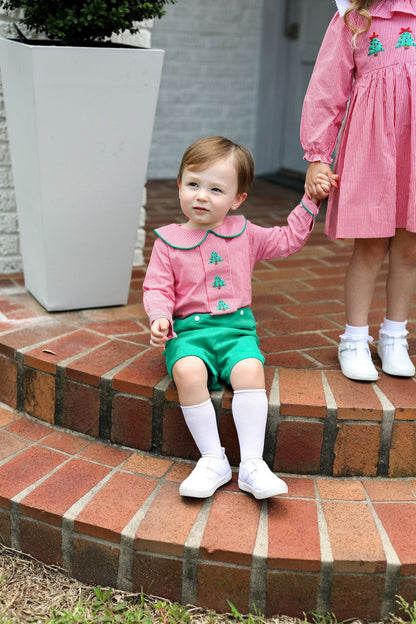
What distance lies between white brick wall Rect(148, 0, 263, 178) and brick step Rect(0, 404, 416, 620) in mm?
3597

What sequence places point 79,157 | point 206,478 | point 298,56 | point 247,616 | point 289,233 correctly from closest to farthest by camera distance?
1. point 247,616
2. point 206,478
3. point 289,233
4. point 79,157
5. point 298,56

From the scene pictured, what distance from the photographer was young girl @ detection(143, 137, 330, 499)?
184cm

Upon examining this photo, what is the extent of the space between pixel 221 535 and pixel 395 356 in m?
0.80

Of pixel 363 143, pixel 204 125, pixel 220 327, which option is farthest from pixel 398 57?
pixel 204 125

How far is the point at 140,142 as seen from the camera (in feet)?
7.90

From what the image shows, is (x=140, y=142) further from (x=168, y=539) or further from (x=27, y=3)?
(x=168, y=539)

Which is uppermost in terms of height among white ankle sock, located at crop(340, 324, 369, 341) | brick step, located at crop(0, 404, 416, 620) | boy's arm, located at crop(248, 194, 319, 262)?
boy's arm, located at crop(248, 194, 319, 262)

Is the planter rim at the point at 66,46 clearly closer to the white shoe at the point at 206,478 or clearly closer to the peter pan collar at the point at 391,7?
the peter pan collar at the point at 391,7

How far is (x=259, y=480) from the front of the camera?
1773 millimetres

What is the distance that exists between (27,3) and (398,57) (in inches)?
46.1

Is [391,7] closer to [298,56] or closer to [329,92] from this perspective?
[329,92]

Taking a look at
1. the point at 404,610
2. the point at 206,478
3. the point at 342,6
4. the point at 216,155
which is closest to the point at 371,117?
the point at 342,6

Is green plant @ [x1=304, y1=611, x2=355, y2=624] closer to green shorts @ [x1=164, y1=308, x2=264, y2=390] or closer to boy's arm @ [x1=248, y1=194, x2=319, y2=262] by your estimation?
green shorts @ [x1=164, y1=308, x2=264, y2=390]

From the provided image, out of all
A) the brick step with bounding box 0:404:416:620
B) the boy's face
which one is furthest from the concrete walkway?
the boy's face
